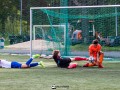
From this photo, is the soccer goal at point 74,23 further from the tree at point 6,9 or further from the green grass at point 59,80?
the tree at point 6,9

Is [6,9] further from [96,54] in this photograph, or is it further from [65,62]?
[65,62]

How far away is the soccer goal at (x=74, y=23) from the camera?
2538 centimetres

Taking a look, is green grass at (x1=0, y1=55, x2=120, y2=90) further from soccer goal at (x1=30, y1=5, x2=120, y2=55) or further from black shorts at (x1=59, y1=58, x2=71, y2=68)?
soccer goal at (x1=30, y1=5, x2=120, y2=55)

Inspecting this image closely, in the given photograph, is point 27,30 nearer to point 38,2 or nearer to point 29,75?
point 38,2

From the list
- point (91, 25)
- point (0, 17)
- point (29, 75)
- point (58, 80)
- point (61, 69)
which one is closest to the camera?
point (58, 80)

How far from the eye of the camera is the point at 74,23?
26531 millimetres

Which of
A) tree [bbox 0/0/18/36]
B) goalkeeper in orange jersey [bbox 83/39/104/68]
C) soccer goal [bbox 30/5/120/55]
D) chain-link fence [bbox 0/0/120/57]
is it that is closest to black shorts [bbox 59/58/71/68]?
goalkeeper in orange jersey [bbox 83/39/104/68]

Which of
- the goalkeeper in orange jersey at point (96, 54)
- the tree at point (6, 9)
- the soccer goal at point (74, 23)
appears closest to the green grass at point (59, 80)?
the goalkeeper in orange jersey at point (96, 54)

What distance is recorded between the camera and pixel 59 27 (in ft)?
82.9

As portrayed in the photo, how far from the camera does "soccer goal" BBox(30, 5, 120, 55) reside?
25.4 m

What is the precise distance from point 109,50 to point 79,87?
15180 millimetres

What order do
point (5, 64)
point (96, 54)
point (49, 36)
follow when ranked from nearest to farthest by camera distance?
point (5, 64), point (96, 54), point (49, 36)

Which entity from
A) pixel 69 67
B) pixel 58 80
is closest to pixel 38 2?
pixel 69 67

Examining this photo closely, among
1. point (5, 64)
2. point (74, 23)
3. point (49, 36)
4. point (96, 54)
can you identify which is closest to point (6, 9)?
point (74, 23)
